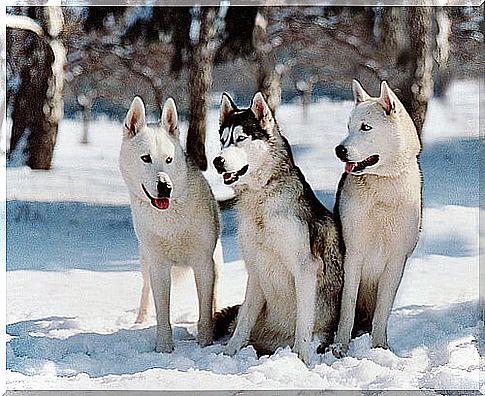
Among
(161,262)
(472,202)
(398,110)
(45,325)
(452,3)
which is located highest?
(452,3)

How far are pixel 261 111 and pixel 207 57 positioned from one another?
0.57 meters

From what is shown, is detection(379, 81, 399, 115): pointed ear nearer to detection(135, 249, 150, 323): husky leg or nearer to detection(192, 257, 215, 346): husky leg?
detection(192, 257, 215, 346): husky leg

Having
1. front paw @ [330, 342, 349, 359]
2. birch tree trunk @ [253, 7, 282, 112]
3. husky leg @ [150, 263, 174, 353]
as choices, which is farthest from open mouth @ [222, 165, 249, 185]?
front paw @ [330, 342, 349, 359]

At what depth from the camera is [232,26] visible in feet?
9.48

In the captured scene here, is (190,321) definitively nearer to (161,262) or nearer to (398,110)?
(161,262)

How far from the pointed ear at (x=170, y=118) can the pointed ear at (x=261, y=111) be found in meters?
0.29

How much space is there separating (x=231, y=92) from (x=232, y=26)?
248 mm

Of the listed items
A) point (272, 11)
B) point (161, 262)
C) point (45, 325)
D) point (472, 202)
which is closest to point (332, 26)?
point (272, 11)

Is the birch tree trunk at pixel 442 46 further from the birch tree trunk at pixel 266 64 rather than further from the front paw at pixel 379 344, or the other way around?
the front paw at pixel 379 344

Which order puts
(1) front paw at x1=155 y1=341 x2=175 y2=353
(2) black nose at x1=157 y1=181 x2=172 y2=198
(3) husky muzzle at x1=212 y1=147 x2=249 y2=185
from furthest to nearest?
(1) front paw at x1=155 y1=341 x2=175 y2=353 < (2) black nose at x1=157 y1=181 x2=172 y2=198 < (3) husky muzzle at x1=212 y1=147 x2=249 y2=185

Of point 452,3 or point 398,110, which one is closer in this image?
point 398,110

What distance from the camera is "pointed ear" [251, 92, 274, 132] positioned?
2441 millimetres

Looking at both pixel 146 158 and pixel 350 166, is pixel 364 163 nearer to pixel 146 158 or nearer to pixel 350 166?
pixel 350 166

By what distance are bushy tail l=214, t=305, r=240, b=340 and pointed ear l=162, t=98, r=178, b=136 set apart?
0.66 metres
